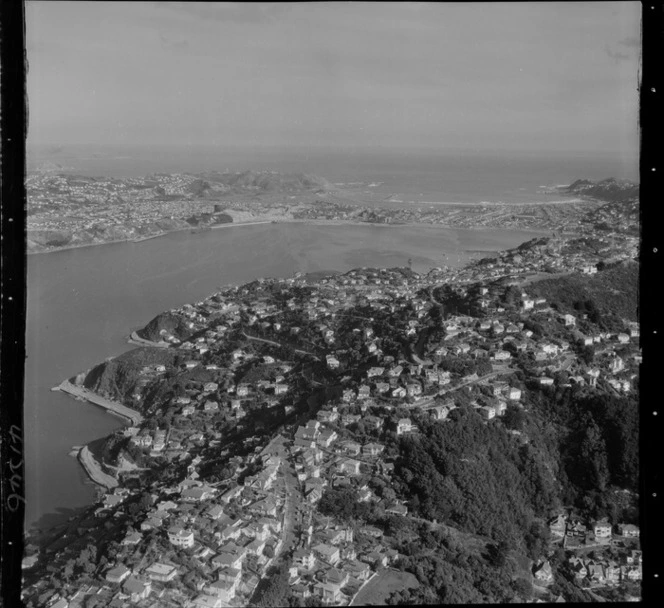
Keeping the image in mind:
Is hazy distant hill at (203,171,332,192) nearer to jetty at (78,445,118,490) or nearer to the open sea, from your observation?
the open sea

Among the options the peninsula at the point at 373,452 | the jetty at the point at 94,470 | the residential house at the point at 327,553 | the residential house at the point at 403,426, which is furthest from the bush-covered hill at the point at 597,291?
the jetty at the point at 94,470

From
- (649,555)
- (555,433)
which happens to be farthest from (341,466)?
(649,555)

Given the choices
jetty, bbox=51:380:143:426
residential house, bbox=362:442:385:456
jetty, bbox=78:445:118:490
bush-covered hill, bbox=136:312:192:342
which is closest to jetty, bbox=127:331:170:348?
A: bush-covered hill, bbox=136:312:192:342

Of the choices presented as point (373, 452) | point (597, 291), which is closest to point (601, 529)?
point (373, 452)

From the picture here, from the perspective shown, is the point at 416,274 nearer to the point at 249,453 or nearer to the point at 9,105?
the point at 249,453

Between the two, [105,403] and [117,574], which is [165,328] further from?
[117,574]
